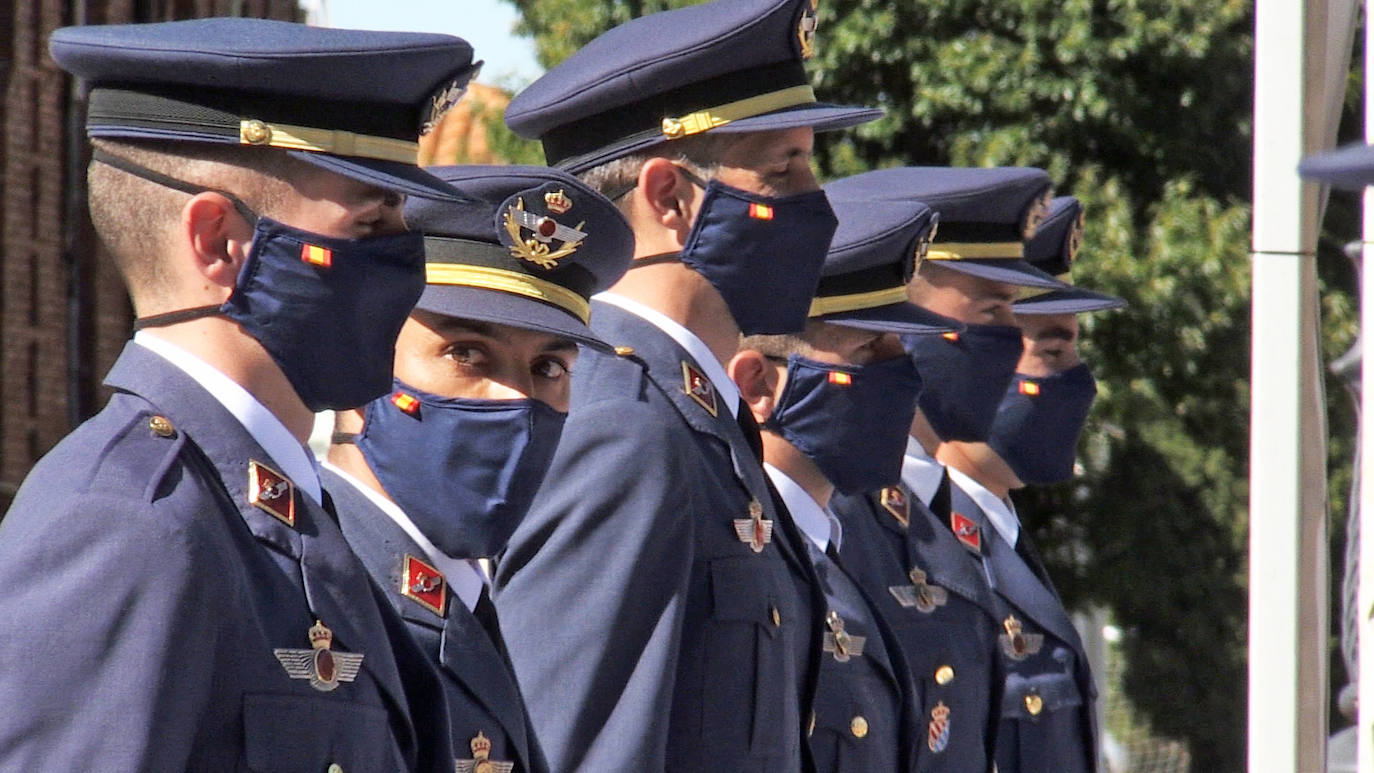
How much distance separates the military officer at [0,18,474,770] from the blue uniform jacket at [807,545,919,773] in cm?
162

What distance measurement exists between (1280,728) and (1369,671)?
0.43 metres

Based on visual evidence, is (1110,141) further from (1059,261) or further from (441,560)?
(441,560)

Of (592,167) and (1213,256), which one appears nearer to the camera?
(592,167)

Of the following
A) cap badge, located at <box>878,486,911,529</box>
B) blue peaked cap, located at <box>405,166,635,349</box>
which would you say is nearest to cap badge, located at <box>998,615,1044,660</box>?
cap badge, located at <box>878,486,911,529</box>

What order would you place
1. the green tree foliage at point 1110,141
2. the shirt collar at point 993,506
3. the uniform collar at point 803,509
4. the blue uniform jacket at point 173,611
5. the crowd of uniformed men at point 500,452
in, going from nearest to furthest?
the blue uniform jacket at point 173,611, the crowd of uniformed men at point 500,452, the uniform collar at point 803,509, the shirt collar at point 993,506, the green tree foliage at point 1110,141

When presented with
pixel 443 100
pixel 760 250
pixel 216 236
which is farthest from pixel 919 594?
pixel 216 236

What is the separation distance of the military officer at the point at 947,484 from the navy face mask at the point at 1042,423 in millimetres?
320

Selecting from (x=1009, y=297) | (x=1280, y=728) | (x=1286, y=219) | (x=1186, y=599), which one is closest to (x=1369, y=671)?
(x=1280, y=728)

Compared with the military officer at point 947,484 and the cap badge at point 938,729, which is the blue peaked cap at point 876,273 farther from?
the cap badge at point 938,729

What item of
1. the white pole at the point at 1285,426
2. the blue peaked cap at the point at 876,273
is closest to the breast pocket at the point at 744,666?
the white pole at the point at 1285,426

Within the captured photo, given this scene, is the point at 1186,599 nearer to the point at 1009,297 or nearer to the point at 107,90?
the point at 1009,297

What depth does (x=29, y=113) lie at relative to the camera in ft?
31.3

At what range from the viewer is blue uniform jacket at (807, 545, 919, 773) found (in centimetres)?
435

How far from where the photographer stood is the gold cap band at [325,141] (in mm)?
2748
